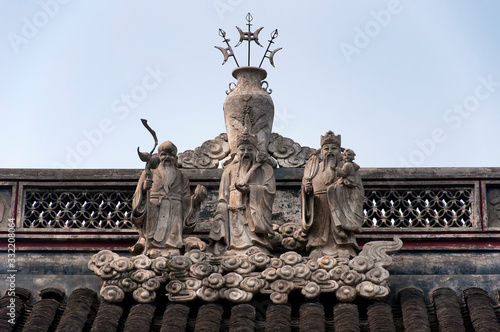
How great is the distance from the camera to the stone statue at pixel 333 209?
22.7 metres

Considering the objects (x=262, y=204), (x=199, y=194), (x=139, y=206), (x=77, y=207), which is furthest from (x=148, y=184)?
(x=77, y=207)

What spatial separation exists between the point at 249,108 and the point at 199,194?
7.63 ft

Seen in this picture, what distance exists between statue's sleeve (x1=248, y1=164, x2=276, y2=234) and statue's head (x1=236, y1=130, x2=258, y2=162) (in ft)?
1.03

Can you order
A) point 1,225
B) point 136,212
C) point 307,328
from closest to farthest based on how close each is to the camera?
1. point 307,328
2. point 136,212
3. point 1,225

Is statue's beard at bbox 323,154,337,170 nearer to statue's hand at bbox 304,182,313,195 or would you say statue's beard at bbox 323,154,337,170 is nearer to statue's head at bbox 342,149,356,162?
statue's head at bbox 342,149,356,162

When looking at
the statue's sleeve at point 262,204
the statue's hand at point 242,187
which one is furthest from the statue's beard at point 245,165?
the statue's hand at point 242,187

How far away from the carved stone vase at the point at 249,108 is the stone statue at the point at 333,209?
A: 1.66 m

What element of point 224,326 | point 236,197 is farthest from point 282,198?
point 224,326

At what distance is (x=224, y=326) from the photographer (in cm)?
2161

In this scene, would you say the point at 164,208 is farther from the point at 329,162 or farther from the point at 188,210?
the point at 329,162

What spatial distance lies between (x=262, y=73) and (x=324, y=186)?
9.38ft

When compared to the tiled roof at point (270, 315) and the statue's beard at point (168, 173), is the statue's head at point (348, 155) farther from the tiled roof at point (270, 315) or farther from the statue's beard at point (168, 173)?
the statue's beard at point (168, 173)

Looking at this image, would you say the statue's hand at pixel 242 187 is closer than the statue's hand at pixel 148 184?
No

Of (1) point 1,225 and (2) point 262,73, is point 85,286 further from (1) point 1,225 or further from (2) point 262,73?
(2) point 262,73
